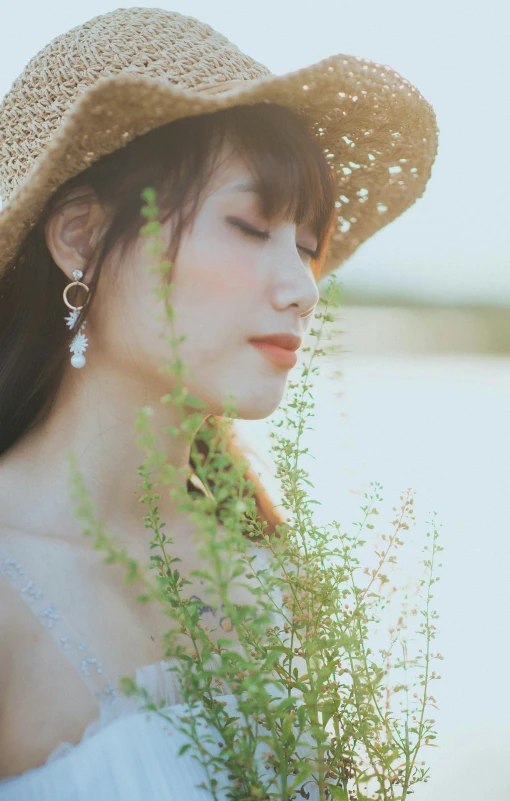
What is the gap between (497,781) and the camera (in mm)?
2256

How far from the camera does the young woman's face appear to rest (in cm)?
131

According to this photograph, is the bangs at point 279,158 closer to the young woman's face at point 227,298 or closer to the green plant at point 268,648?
the young woman's face at point 227,298

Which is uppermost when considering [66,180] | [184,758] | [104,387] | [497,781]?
[66,180]

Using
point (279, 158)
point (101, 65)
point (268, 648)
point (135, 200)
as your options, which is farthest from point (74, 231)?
point (268, 648)

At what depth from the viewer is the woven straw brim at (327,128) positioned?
124cm

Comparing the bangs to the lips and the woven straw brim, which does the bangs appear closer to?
the woven straw brim

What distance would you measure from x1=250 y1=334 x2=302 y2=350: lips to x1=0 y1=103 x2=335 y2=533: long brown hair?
200 mm

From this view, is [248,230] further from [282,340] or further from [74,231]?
[74,231]

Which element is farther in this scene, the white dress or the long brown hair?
the long brown hair

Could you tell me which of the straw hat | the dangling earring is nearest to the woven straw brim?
the straw hat

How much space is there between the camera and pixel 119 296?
55.1 inches

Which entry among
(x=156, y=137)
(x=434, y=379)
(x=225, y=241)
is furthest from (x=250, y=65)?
(x=434, y=379)

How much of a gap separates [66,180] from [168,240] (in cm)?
20

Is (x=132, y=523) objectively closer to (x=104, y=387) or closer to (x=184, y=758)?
(x=104, y=387)
